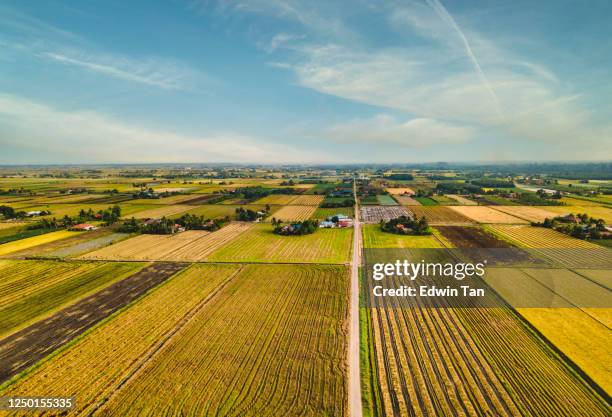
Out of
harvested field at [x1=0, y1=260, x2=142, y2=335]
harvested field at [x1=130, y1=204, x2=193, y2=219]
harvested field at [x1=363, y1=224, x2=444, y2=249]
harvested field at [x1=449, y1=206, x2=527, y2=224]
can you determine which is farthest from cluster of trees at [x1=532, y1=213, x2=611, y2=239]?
harvested field at [x1=130, y1=204, x2=193, y2=219]

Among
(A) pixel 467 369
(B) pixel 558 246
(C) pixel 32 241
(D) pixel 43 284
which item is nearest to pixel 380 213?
(B) pixel 558 246

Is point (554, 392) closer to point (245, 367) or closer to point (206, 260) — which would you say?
point (245, 367)

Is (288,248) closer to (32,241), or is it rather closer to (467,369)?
(467,369)

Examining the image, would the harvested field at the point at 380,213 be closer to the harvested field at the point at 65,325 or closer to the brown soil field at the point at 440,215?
the brown soil field at the point at 440,215

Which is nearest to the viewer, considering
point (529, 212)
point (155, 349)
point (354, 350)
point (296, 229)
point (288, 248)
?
point (354, 350)

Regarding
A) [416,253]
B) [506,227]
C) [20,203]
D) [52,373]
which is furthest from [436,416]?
[20,203]
